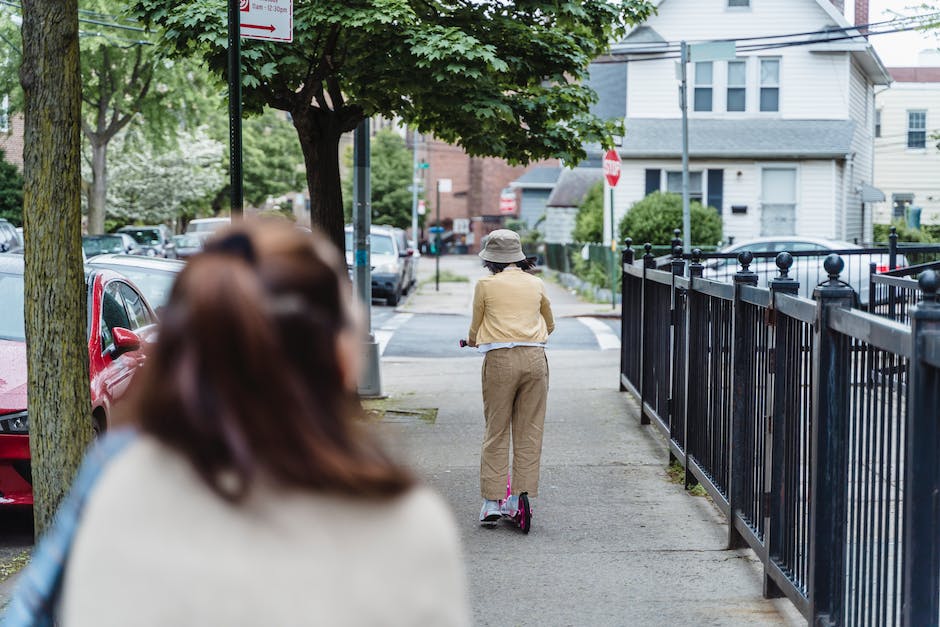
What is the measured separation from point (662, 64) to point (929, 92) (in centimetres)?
1820

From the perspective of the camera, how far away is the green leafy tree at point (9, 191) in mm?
44000

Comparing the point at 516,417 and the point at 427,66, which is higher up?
the point at 427,66

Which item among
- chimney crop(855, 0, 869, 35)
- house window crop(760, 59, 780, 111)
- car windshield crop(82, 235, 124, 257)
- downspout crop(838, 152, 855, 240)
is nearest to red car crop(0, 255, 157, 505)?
car windshield crop(82, 235, 124, 257)

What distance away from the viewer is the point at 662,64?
113 feet

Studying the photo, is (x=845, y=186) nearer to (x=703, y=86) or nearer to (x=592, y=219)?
(x=703, y=86)

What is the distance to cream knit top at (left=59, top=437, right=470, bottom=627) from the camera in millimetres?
1662

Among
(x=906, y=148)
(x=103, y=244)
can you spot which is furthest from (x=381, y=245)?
(x=906, y=148)

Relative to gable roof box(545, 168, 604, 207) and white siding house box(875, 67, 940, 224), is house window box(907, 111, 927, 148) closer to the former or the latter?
white siding house box(875, 67, 940, 224)

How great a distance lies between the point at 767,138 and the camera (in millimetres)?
34406

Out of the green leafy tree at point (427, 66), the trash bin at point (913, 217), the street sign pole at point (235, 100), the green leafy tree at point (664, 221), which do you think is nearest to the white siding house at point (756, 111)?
the green leafy tree at point (664, 221)

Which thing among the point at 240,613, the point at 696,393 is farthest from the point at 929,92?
the point at 240,613

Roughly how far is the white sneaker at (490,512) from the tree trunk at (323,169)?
4.58m

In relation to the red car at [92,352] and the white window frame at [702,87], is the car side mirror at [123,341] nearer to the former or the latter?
the red car at [92,352]

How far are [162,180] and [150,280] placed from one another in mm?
47818
